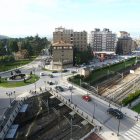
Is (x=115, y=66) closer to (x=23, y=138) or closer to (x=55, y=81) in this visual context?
(x=55, y=81)

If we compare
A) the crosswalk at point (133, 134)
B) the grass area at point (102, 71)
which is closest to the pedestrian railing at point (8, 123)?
the crosswalk at point (133, 134)

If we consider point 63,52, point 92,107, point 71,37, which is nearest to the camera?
point 92,107

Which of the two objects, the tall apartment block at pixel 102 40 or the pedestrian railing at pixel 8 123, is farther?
the tall apartment block at pixel 102 40

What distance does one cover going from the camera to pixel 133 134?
21.4m

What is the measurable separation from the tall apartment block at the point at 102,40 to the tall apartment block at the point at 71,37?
746 inches

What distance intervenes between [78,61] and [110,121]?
43.0 m

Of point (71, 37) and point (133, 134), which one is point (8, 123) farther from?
point (71, 37)

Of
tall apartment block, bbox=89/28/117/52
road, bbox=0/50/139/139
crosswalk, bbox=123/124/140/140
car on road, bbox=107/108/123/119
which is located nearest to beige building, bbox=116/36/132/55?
tall apartment block, bbox=89/28/117/52

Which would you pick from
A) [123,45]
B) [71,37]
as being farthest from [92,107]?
[123,45]

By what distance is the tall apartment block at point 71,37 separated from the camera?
74.8m

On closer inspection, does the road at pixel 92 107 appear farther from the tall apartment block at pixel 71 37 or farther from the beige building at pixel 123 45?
the beige building at pixel 123 45

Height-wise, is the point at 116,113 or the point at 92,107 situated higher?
the point at 116,113

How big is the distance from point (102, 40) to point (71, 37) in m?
28.4

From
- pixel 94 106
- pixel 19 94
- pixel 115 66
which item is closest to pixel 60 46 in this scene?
pixel 115 66
